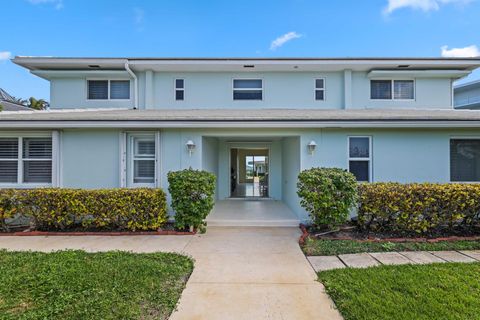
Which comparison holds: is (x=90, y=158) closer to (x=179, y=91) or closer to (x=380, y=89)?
(x=179, y=91)

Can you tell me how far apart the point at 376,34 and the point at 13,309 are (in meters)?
18.8

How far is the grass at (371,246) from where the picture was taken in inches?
214

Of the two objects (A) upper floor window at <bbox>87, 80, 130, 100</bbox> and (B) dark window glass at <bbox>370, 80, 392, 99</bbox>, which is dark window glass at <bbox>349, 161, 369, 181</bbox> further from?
(A) upper floor window at <bbox>87, 80, 130, 100</bbox>

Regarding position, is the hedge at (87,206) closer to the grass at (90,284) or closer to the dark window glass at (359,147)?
the grass at (90,284)

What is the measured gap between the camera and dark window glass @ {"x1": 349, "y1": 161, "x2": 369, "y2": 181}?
800cm

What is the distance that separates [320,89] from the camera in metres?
10.7

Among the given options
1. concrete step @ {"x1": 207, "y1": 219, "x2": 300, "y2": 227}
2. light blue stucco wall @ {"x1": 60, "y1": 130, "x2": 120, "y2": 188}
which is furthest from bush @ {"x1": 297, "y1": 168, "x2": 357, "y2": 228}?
light blue stucco wall @ {"x1": 60, "y1": 130, "x2": 120, "y2": 188}

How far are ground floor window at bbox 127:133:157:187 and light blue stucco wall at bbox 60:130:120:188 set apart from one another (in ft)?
1.36

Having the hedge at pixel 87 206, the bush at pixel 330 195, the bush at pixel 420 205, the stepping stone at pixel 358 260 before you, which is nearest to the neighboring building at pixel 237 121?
the hedge at pixel 87 206

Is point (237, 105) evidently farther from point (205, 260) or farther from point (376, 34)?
point (376, 34)

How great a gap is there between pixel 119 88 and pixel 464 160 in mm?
13061

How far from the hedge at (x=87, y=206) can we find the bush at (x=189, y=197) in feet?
2.08

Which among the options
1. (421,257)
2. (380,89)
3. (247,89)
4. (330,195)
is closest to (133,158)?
(247,89)

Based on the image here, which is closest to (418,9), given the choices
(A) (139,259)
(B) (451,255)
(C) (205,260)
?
(B) (451,255)
